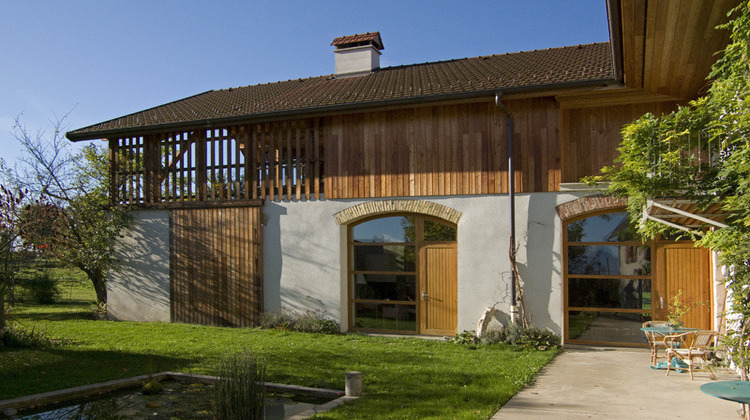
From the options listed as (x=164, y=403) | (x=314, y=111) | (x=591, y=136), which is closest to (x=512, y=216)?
(x=591, y=136)

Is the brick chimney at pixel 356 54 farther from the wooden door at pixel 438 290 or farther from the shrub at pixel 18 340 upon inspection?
the shrub at pixel 18 340

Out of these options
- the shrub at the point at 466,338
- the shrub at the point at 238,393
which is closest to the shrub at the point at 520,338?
the shrub at the point at 466,338

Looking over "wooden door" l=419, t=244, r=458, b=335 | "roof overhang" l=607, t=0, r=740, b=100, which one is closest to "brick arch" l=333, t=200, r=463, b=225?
"wooden door" l=419, t=244, r=458, b=335

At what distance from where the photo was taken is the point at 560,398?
7.47 metres

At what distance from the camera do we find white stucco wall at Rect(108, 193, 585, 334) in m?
11.7

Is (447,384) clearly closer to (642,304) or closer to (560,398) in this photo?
(560,398)

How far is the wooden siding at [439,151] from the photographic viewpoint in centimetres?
1183

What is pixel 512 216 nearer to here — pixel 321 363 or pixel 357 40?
pixel 321 363

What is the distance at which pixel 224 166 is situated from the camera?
14578mm

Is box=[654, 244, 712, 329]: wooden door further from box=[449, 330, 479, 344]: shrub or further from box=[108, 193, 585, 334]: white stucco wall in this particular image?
box=[449, 330, 479, 344]: shrub

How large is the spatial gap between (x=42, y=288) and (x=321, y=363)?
45.9 ft

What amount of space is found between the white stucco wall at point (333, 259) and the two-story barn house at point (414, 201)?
34 mm

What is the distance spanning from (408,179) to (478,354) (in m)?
4.05

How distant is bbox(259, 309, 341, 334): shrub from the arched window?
491 centimetres
